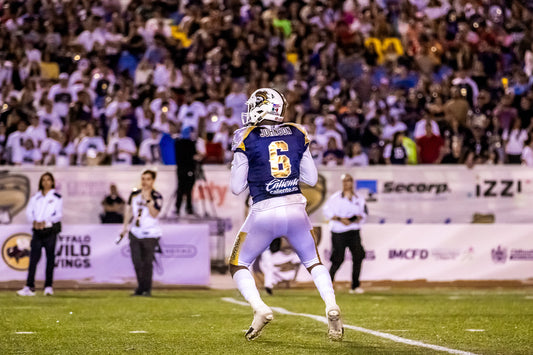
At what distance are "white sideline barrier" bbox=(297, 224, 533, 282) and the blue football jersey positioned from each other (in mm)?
10736

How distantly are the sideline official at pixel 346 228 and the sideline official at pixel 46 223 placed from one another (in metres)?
4.76

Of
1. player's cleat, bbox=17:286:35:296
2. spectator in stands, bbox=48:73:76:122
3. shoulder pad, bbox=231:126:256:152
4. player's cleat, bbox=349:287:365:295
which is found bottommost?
player's cleat, bbox=349:287:365:295

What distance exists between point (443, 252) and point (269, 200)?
1149cm

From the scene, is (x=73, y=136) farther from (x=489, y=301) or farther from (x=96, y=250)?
(x=489, y=301)

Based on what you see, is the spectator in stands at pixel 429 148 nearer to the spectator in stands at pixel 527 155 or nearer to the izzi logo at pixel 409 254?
the spectator in stands at pixel 527 155

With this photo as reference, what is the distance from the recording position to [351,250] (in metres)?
19.5

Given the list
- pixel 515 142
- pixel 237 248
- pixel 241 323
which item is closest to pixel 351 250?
pixel 515 142

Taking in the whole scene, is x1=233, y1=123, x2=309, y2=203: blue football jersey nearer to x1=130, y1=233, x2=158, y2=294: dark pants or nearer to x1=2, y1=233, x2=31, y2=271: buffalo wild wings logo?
x1=130, y1=233, x2=158, y2=294: dark pants

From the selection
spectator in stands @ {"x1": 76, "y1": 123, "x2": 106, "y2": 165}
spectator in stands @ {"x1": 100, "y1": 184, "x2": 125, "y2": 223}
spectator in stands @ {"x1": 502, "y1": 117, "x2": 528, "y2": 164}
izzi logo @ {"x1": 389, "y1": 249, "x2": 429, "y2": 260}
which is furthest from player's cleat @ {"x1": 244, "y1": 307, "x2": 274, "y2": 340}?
spectator in stands @ {"x1": 502, "y1": 117, "x2": 528, "y2": 164}

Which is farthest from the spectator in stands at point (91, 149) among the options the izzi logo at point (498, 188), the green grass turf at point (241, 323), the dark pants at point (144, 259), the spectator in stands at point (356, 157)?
the izzi logo at point (498, 188)

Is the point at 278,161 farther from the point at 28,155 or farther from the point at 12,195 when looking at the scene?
the point at 28,155

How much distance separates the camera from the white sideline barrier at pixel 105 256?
20141 mm

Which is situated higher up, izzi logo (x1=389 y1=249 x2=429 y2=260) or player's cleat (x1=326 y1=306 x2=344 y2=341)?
player's cleat (x1=326 y1=306 x2=344 y2=341)

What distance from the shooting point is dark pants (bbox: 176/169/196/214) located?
73.8 ft
